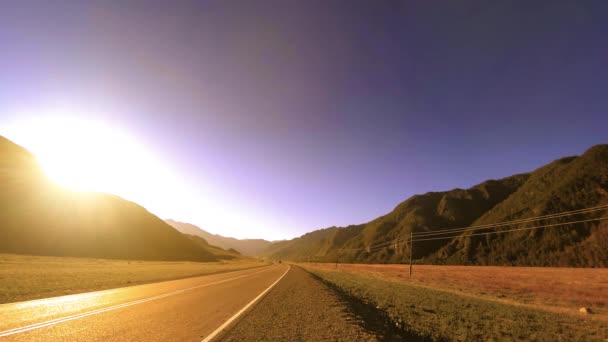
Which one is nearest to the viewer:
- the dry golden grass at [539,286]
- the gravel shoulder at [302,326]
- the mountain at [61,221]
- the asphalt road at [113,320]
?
the asphalt road at [113,320]

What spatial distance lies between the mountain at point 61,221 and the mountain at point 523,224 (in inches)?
3922

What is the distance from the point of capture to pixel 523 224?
285 feet

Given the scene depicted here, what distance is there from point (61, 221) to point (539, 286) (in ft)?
377

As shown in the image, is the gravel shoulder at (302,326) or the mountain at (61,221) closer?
the gravel shoulder at (302,326)

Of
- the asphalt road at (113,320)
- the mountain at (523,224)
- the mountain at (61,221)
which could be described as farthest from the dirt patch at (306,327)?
the mountain at (61,221)

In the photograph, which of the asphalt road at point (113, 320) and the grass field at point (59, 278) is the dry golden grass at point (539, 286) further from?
the grass field at point (59, 278)

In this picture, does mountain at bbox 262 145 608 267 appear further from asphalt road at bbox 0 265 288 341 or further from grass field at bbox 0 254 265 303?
grass field at bbox 0 254 265 303

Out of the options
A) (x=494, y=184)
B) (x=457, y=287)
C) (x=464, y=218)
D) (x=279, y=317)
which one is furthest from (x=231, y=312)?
(x=494, y=184)

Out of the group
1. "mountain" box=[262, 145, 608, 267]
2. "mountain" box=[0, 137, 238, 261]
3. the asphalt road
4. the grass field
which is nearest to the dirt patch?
the asphalt road

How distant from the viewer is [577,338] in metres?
15.1

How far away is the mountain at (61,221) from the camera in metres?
80.9

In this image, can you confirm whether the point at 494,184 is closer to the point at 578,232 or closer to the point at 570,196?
the point at 570,196

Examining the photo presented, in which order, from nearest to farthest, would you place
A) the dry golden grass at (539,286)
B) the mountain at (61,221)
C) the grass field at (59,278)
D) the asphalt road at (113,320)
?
the asphalt road at (113,320), the grass field at (59,278), the dry golden grass at (539,286), the mountain at (61,221)

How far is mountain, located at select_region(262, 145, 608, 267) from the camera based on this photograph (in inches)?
2478
